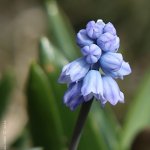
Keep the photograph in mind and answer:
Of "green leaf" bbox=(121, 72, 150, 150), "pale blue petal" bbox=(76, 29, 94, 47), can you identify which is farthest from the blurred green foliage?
"pale blue petal" bbox=(76, 29, 94, 47)

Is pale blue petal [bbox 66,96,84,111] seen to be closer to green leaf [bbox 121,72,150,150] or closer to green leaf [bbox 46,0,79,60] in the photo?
green leaf [bbox 121,72,150,150]

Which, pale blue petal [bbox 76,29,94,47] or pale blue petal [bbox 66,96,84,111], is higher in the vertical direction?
pale blue petal [bbox 76,29,94,47]

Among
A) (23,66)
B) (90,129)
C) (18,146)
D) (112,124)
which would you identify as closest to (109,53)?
(90,129)

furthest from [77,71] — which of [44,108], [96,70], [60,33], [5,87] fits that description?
[60,33]

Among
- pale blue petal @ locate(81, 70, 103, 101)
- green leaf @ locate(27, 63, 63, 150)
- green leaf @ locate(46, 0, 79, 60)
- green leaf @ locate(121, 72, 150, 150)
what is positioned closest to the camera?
pale blue petal @ locate(81, 70, 103, 101)

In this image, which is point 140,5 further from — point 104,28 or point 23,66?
point 104,28

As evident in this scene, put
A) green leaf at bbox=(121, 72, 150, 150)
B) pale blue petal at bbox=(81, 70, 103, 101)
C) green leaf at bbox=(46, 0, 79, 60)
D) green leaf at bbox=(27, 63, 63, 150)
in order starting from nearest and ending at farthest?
pale blue petal at bbox=(81, 70, 103, 101), green leaf at bbox=(27, 63, 63, 150), green leaf at bbox=(121, 72, 150, 150), green leaf at bbox=(46, 0, 79, 60)

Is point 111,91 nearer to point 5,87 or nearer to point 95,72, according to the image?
point 95,72

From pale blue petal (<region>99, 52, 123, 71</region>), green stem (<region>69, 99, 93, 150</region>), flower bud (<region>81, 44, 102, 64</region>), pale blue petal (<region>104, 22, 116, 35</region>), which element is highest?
pale blue petal (<region>104, 22, 116, 35</region>)
